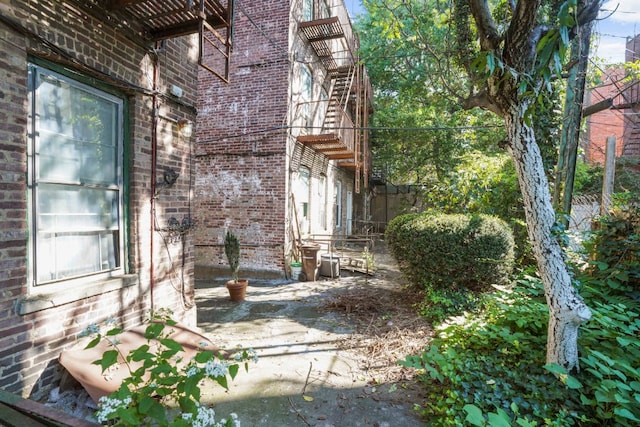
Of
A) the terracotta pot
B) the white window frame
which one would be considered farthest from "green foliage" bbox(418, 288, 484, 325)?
the white window frame

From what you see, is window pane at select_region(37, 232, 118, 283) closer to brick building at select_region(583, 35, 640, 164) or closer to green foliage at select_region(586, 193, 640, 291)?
green foliage at select_region(586, 193, 640, 291)

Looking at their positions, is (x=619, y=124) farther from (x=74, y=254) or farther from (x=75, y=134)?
(x=74, y=254)

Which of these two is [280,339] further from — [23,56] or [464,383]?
[23,56]

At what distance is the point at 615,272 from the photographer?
3561 mm

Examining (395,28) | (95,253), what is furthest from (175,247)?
(395,28)

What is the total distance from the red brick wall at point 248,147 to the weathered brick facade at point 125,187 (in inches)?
136

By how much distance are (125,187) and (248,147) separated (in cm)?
478

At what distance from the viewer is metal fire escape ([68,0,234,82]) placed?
9.80ft

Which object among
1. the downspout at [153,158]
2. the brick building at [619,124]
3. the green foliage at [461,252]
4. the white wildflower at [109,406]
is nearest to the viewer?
the white wildflower at [109,406]

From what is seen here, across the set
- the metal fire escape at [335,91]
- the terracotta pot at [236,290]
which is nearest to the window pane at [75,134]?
the terracotta pot at [236,290]

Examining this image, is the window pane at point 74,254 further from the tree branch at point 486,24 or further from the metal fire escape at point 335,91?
the metal fire escape at point 335,91

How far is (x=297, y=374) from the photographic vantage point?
3.40m

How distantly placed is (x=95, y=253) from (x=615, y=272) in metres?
5.75

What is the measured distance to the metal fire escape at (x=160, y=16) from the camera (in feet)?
9.80
